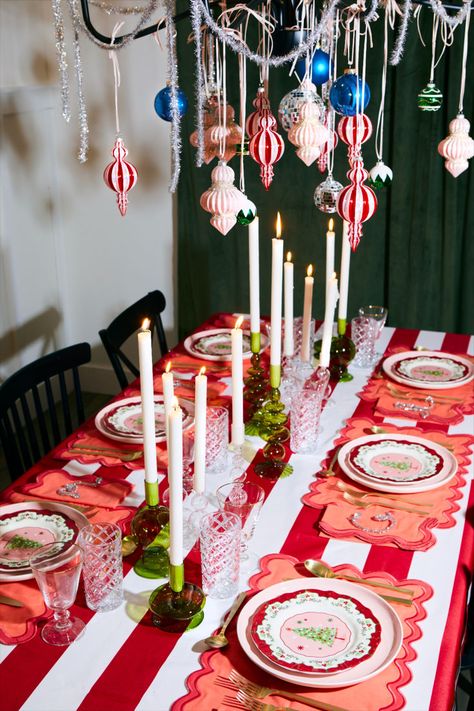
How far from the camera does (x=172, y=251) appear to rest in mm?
3746

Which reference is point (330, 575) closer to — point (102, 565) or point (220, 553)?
point (220, 553)

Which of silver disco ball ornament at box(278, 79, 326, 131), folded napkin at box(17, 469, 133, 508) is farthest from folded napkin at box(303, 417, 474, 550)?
silver disco ball ornament at box(278, 79, 326, 131)

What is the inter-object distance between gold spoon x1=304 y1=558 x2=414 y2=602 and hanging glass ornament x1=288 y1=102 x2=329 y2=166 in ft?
2.46

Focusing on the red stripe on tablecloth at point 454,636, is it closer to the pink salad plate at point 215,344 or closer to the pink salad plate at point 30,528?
the pink salad plate at point 30,528

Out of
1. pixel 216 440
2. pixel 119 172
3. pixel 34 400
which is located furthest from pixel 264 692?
pixel 34 400

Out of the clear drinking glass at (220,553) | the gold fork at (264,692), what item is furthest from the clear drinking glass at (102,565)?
the gold fork at (264,692)

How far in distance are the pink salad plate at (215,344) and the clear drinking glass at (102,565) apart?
114 centimetres

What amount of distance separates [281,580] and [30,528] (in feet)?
1.70

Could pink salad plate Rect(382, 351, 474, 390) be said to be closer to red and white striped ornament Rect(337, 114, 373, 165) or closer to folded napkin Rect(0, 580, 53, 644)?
red and white striped ornament Rect(337, 114, 373, 165)

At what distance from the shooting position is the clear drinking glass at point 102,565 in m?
1.37

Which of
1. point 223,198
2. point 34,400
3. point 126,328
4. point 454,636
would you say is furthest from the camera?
point 126,328

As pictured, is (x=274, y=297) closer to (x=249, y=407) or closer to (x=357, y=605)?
(x=249, y=407)

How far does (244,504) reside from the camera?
152 centimetres

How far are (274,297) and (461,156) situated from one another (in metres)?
0.55
